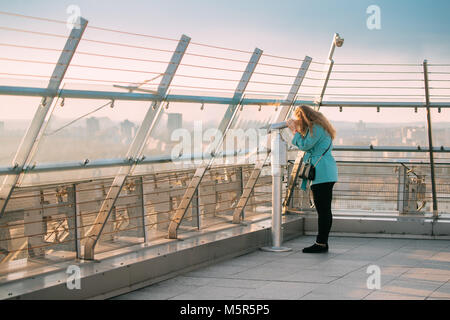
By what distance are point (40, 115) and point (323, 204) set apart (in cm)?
315

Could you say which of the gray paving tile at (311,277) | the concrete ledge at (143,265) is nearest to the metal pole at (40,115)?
the concrete ledge at (143,265)

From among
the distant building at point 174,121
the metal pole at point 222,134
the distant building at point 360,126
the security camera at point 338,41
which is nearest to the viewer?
the distant building at point 174,121

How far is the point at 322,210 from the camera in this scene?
6395 mm

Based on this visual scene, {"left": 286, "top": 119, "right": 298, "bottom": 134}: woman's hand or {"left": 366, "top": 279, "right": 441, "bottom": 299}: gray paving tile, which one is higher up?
{"left": 286, "top": 119, "right": 298, "bottom": 134}: woman's hand

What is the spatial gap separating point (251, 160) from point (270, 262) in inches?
56.6

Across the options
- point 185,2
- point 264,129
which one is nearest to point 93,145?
point 264,129

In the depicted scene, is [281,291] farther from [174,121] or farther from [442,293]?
[174,121]

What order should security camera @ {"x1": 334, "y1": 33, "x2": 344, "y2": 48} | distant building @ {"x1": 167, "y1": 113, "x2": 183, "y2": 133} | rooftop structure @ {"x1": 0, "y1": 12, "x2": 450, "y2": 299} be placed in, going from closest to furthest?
rooftop structure @ {"x1": 0, "y1": 12, "x2": 450, "y2": 299} → distant building @ {"x1": 167, "y1": 113, "x2": 183, "y2": 133} → security camera @ {"x1": 334, "y1": 33, "x2": 344, "y2": 48}

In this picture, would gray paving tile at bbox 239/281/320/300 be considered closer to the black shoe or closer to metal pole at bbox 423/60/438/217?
the black shoe

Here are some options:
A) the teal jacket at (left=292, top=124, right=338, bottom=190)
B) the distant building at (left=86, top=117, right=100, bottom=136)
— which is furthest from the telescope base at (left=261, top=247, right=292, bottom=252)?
the distant building at (left=86, top=117, right=100, bottom=136)

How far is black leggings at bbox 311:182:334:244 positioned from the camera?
6359mm

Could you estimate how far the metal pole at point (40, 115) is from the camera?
4.18m

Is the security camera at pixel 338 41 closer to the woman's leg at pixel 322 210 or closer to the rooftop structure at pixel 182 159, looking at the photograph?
the rooftop structure at pixel 182 159

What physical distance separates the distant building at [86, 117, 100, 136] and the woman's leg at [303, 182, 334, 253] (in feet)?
8.54
